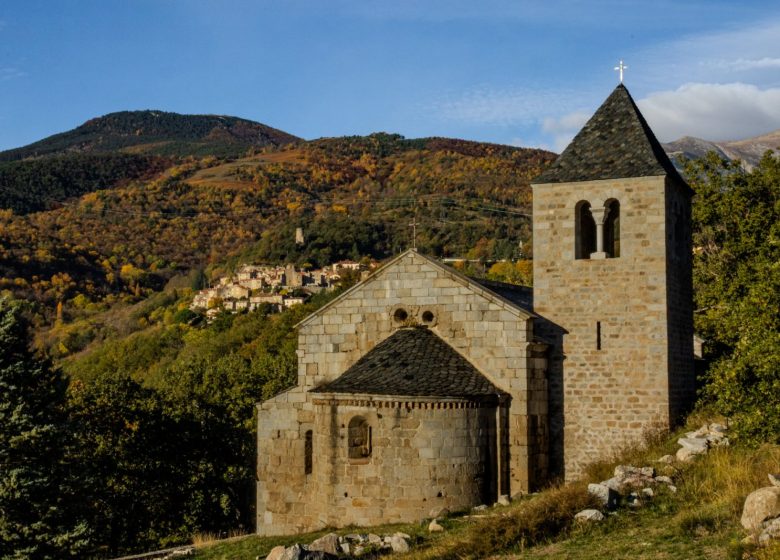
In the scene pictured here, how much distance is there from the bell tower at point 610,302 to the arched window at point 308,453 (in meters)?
5.76

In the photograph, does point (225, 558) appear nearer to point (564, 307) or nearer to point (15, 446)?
point (15, 446)

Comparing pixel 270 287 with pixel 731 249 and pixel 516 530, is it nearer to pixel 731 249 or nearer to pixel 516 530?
pixel 731 249

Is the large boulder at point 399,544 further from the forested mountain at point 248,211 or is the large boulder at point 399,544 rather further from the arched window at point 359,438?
the forested mountain at point 248,211

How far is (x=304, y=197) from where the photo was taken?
12400 cm

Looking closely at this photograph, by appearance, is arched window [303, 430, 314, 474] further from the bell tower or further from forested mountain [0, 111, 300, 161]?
forested mountain [0, 111, 300, 161]

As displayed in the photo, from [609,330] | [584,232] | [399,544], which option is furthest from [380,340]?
[399,544]

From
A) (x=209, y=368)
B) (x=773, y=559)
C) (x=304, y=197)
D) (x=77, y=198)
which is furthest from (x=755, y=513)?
(x=77, y=198)

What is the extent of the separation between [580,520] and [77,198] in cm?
12297

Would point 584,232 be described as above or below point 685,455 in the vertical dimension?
above

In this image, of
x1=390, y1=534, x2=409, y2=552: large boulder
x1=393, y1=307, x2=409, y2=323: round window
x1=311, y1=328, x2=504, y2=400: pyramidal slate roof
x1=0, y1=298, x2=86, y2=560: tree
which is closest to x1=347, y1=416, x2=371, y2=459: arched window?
x1=311, y1=328, x2=504, y2=400: pyramidal slate roof

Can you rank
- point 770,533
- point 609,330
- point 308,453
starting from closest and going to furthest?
1. point 770,533
2. point 609,330
3. point 308,453

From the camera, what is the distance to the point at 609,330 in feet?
70.6

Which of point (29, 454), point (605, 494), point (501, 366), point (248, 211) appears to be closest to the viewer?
point (605, 494)

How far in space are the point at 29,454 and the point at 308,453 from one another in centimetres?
637
